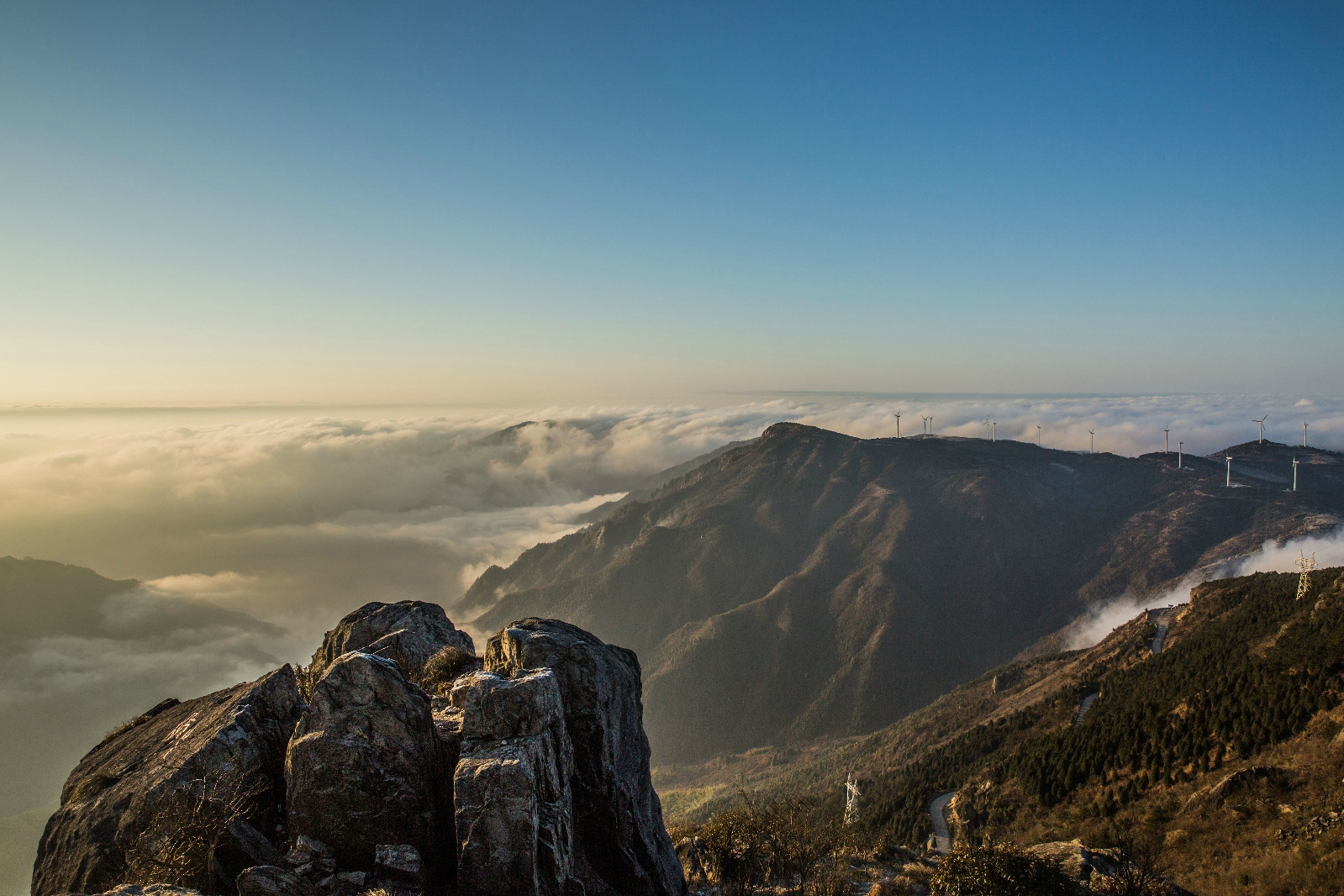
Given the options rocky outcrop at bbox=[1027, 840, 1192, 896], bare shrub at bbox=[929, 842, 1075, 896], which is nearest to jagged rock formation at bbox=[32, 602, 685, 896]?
bare shrub at bbox=[929, 842, 1075, 896]

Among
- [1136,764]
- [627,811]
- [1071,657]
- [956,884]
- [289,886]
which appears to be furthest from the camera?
[1071,657]

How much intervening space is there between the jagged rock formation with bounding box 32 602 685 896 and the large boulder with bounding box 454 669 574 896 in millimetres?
43

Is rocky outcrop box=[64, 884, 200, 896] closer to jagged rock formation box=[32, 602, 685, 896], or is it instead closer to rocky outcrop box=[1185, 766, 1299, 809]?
jagged rock formation box=[32, 602, 685, 896]

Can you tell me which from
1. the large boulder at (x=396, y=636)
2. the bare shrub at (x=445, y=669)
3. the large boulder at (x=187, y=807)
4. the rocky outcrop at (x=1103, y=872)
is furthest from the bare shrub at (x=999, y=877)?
the large boulder at (x=187, y=807)

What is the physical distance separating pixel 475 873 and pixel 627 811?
8.03m

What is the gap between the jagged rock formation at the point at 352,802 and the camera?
55.4ft

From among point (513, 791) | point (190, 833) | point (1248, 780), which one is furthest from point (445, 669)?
point (1248, 780)

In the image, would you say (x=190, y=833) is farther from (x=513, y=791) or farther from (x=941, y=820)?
(x=941, y=820)

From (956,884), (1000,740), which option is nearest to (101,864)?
(956,884)

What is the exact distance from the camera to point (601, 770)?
23.3 metres

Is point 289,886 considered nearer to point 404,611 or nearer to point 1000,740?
point 404,611

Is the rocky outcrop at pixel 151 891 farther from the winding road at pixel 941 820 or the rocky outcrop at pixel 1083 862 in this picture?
the winding road at pixel 941 820

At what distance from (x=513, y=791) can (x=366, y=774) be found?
4.28m

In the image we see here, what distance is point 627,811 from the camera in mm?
23719
